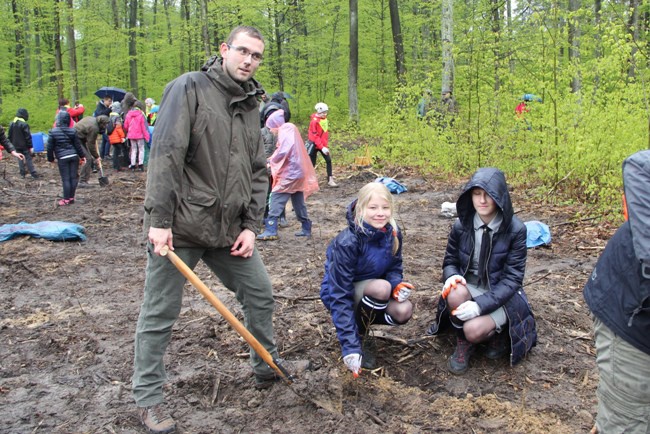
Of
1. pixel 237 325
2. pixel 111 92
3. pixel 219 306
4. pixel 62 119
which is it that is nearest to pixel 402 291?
pixel 237 325

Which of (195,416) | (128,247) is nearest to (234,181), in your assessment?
(195,416)

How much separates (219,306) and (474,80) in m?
9.94

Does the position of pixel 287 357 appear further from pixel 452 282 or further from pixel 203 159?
pixel 203 159

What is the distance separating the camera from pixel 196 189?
2975 mm

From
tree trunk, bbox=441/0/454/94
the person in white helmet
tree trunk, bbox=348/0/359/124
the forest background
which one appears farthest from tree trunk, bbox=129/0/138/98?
the person in white helmet

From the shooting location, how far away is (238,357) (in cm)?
408

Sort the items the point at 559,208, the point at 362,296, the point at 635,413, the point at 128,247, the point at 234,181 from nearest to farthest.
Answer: the point at 635,413
the point at 234,181
the point at 362,296
the point at 128,247
the point at 559,208

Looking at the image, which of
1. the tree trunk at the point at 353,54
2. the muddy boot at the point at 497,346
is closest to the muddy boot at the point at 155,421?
the muddy boot at the point at 497,346

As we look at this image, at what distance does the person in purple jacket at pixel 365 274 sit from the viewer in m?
3.52

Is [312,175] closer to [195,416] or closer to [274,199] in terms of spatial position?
[274,199]

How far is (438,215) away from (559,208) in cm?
195

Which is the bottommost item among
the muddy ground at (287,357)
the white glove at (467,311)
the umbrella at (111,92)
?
the muddy ground at (287,357)

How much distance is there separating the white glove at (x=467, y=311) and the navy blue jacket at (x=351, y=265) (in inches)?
18.4

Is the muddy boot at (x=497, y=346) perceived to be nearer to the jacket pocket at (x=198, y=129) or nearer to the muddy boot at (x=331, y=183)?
the jacket pocket at (x=198, y=129)
